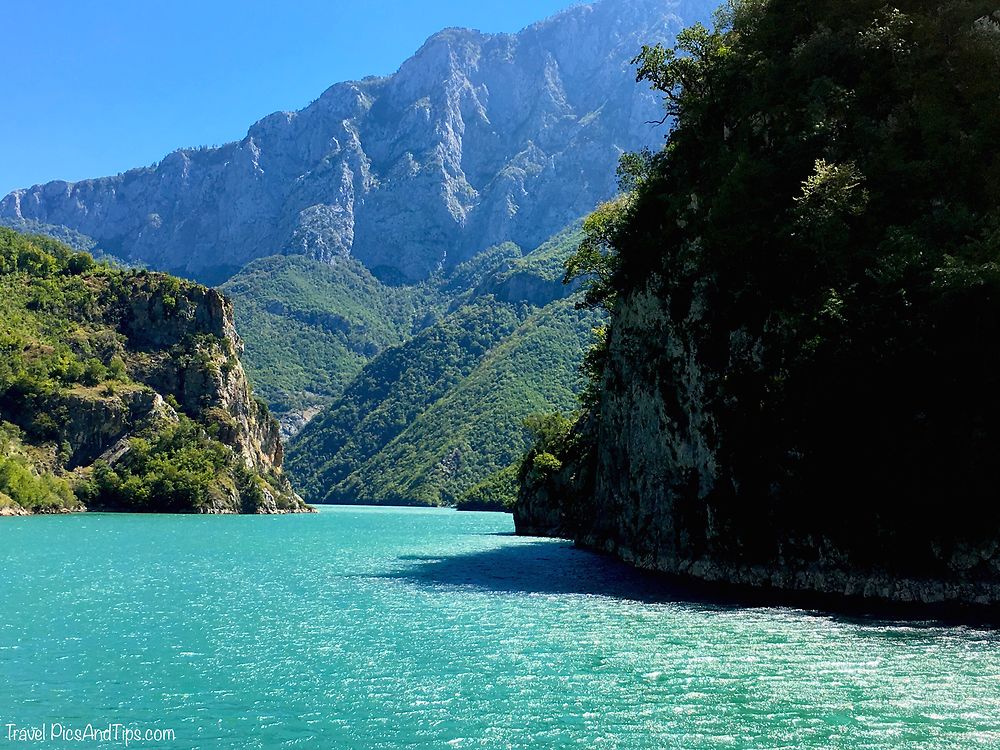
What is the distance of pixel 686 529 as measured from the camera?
4638 centimetres

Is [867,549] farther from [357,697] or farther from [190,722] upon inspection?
[190,722]

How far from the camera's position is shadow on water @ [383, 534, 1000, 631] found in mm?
30570

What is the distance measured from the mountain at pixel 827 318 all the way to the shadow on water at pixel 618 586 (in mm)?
1585

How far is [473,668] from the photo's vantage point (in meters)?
23.6

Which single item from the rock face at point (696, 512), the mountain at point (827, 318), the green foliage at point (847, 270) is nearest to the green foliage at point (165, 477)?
the rock face at point (696, 512)

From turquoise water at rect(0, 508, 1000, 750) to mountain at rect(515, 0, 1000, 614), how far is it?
19.4ft

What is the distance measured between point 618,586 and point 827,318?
1663 cm

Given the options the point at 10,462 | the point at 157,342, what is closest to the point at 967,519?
the point at 10,462

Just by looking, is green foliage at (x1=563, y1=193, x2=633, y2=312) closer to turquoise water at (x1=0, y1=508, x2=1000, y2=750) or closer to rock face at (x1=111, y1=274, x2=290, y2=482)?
turquoise water at (x1=0, y1=508, x2=1000, y2=750)

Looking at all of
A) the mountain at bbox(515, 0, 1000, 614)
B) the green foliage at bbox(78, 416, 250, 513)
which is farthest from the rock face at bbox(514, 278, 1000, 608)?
the green foliage at bbox(78, 416, 250, 513)

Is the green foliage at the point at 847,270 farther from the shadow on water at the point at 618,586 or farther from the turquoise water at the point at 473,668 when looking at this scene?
the turquoise water at the point at 473,668

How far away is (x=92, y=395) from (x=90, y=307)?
83.7 ft

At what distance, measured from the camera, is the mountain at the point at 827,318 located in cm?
3325

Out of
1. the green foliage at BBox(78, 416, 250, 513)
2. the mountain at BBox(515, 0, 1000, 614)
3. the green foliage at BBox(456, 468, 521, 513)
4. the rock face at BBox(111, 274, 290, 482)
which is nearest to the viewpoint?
the mountain at BBox(515, 0, 1000, 614)
